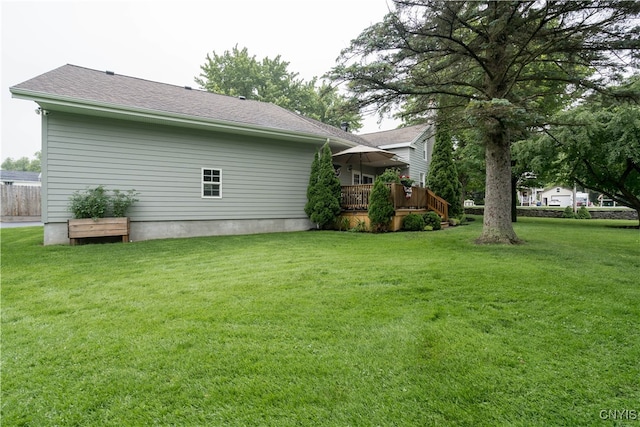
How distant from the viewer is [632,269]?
4.86 m

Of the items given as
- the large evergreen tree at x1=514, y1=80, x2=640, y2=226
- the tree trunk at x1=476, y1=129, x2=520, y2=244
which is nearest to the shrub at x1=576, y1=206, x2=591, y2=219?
the large evergreen tree at x1=514, y1=80, x2=640, y2=226

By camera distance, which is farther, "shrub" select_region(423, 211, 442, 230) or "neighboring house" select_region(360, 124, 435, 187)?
"neighboring house" select_region(360, 124, 435, 187)

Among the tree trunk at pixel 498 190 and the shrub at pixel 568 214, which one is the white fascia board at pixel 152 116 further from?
the shrub at pixel 568 214

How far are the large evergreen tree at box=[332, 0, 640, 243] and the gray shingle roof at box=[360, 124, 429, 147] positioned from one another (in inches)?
365

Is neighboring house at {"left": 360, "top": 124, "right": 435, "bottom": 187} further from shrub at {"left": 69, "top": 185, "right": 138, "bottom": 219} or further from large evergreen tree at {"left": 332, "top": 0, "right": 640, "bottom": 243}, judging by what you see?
shrub at {"left": 69, "top": 185, "right": 138, "bottom": 219}

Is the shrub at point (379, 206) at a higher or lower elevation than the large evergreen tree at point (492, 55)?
lower

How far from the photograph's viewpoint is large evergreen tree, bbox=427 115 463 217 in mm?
14273

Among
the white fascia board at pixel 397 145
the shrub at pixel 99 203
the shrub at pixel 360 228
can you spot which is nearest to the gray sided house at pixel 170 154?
the shrub at pixel 99 203

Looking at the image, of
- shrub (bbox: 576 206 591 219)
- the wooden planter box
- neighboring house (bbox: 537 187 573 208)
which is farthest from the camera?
neighboring house (bbox: 537 187 573 208)

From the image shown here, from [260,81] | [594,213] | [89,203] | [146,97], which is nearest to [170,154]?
[146,97]

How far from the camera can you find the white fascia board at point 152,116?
6785 millimetres

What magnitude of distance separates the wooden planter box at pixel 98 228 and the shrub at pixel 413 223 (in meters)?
8.69

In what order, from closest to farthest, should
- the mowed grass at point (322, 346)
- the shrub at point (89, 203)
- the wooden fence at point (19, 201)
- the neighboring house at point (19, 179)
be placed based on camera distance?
the mowed grass at point (322, 346)
the shrub at point (89, 203)
the wooden fence at point (19, 201)
the neighboring house at point (19, 179)

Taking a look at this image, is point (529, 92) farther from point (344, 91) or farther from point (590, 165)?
point (590, 165)
